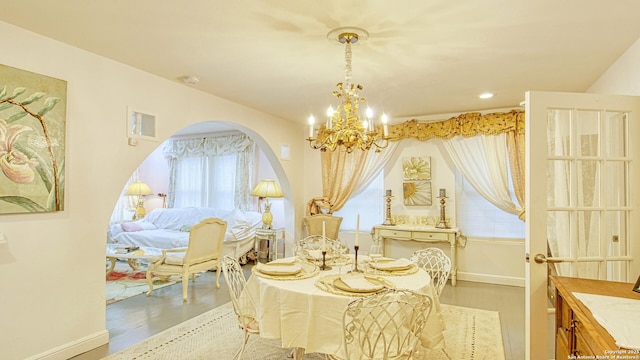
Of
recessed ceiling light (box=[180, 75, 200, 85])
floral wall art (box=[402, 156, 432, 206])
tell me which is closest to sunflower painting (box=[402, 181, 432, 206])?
floral wall art (box=[402, 156, 432, 206])

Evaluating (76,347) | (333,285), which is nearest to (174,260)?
(76,347)

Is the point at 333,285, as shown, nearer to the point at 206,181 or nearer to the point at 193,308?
the point at 193,308

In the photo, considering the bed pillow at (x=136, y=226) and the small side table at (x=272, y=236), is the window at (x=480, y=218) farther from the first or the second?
the bed pillow at (x=136, y=226)

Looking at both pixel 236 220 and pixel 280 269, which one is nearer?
pixel 280 269

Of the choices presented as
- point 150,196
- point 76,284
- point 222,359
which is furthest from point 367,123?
point 150,196

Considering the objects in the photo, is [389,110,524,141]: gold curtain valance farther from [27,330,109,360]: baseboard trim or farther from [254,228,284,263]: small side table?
[27,330,109,360]: baseboard trim

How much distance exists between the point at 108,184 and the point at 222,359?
1.77 m

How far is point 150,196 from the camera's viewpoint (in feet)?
25.2

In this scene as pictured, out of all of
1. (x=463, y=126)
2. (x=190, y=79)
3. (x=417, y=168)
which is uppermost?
(x=190, y=79)

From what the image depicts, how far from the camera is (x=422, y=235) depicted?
4781 mm

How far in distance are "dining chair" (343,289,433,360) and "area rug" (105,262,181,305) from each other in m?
3.37

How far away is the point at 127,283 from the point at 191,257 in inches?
53.1

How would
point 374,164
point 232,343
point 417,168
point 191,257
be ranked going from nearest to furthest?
point 232,343 < point 191,257 < point 417,168 < point 374,164

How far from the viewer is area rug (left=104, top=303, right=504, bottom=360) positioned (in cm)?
270
